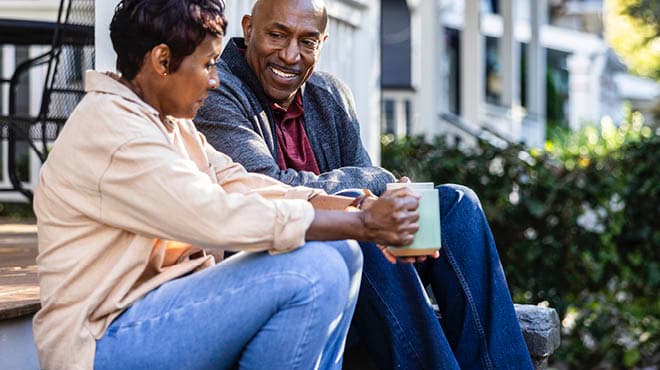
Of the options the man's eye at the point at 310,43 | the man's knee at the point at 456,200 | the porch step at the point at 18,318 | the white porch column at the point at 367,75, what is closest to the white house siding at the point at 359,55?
the white porch column at the point at 367,75

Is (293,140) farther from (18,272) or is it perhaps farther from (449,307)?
(18,272)

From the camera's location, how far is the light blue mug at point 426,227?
2.33 m

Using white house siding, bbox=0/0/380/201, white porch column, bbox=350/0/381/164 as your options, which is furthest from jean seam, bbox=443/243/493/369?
white porch column, bbox=350/0/381/164

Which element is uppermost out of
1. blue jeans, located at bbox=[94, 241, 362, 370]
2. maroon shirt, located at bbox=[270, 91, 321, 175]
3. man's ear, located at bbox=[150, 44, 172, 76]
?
man's ear, located at bbox=[150, 44, 172, 76]

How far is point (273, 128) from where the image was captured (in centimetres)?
326

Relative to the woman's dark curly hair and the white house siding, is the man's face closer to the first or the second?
the woman's dark curly hair

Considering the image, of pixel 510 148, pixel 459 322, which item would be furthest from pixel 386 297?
pixel 510 148

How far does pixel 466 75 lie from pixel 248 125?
5.88 m

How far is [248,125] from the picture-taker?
308 centimetres

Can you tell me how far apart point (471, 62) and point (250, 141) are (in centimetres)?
596

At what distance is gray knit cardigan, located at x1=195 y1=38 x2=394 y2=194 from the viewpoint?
9.81 feet

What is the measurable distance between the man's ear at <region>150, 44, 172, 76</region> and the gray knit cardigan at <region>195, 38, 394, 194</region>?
0.70 metres

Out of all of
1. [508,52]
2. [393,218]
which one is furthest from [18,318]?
[508,52]

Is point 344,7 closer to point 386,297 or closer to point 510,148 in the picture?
point 510,148
